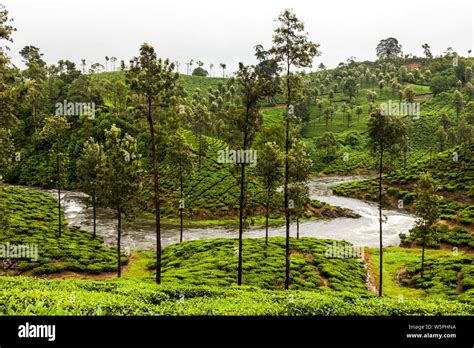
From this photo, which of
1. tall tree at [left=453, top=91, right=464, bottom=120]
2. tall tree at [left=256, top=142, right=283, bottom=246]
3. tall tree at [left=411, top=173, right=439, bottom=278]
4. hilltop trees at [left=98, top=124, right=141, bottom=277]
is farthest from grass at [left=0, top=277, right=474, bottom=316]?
tall tree at [left=453, top=91, right=464, bottom=120]

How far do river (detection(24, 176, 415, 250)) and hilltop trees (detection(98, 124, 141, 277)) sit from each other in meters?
19.1

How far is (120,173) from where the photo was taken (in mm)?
32875

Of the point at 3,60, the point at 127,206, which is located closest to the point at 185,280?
the point at 127,206

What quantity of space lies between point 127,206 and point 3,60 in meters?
16.1

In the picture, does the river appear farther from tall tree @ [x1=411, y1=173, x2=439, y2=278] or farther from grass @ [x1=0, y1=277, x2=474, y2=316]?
grass @ [x1=0, y1=277, x2=474, y2=316]

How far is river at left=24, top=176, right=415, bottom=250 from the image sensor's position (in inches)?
2280

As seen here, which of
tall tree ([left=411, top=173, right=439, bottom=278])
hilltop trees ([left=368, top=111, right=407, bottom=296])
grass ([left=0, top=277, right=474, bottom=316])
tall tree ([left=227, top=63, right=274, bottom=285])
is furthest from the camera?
tall tree ([left=411, top=173, right=439, bottom=278])

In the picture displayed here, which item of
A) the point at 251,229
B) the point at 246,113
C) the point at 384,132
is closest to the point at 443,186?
the point at 251,229

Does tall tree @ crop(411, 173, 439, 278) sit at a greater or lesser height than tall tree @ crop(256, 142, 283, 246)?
lesser

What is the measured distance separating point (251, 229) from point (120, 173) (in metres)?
38.1

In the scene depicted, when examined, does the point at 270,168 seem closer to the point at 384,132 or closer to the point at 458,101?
the point at 384,132

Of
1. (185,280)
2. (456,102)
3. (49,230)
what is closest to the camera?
(185,280)
